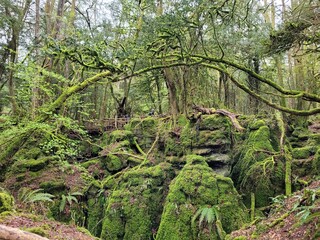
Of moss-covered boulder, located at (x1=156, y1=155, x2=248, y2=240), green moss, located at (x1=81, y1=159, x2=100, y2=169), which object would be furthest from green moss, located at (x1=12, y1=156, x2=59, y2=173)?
moss-covered boulder, located at (x1=156, y1=155, x2=248, y2=240)

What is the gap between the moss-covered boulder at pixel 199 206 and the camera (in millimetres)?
7059

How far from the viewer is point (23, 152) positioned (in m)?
10.6

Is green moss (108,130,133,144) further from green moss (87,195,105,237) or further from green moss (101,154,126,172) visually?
green moss (87,195,105,237)

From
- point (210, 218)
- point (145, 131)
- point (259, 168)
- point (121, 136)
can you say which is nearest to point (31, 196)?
point (121, 136)

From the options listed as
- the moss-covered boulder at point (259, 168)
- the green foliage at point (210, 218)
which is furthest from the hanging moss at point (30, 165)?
the moss-covered boulder at point (259, 168)

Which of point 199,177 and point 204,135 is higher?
point 204,135

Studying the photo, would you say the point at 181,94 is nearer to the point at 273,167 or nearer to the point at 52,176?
the point at 273,167

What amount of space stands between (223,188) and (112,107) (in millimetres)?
13950

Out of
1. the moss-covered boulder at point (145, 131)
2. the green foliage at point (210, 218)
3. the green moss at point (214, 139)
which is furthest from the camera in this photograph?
the moss-covered boulder at point (145, 131)

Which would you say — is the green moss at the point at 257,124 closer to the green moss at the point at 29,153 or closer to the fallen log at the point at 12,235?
the green moss at the point at 29,153

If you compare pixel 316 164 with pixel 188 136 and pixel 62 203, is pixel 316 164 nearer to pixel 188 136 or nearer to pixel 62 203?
pixel 188 136

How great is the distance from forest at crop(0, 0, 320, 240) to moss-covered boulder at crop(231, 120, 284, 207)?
0.04 m

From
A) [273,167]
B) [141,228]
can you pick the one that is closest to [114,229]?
[141,228]

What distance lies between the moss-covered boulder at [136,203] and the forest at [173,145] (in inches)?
1.3
